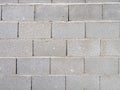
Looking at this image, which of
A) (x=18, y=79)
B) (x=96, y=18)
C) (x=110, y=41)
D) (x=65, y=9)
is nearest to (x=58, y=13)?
(x=65, y=9)

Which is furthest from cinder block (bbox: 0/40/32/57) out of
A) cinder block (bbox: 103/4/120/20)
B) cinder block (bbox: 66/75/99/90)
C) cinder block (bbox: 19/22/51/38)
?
cinder block (bbox: 103/4/120/20)

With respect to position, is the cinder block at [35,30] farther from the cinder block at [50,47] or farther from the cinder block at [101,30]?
the cinder block at [101,30]

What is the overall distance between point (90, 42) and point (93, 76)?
0.50 metres

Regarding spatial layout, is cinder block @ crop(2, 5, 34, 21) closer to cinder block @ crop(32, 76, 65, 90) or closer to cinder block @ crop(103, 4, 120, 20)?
cinder block @ crop(32, 76, 65, 90)

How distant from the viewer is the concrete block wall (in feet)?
11.7

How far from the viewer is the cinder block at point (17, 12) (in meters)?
3.64

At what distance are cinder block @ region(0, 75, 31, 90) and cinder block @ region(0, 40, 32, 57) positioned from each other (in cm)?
34

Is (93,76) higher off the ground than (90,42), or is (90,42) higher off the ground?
(90,42)

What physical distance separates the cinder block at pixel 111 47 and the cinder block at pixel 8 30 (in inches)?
51.5

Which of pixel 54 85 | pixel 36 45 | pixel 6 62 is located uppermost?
pixel 36 45

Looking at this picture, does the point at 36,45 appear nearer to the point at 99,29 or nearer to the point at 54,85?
the point at 54,85

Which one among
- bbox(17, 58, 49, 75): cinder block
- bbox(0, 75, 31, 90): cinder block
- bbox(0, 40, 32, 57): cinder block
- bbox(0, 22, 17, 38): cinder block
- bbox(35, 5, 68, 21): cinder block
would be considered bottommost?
bbox(0, 75, 31, 90): cinder block

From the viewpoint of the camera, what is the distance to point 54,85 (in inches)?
141

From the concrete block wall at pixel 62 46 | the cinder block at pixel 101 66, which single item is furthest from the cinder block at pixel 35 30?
the cinder block at pixel 101 66
